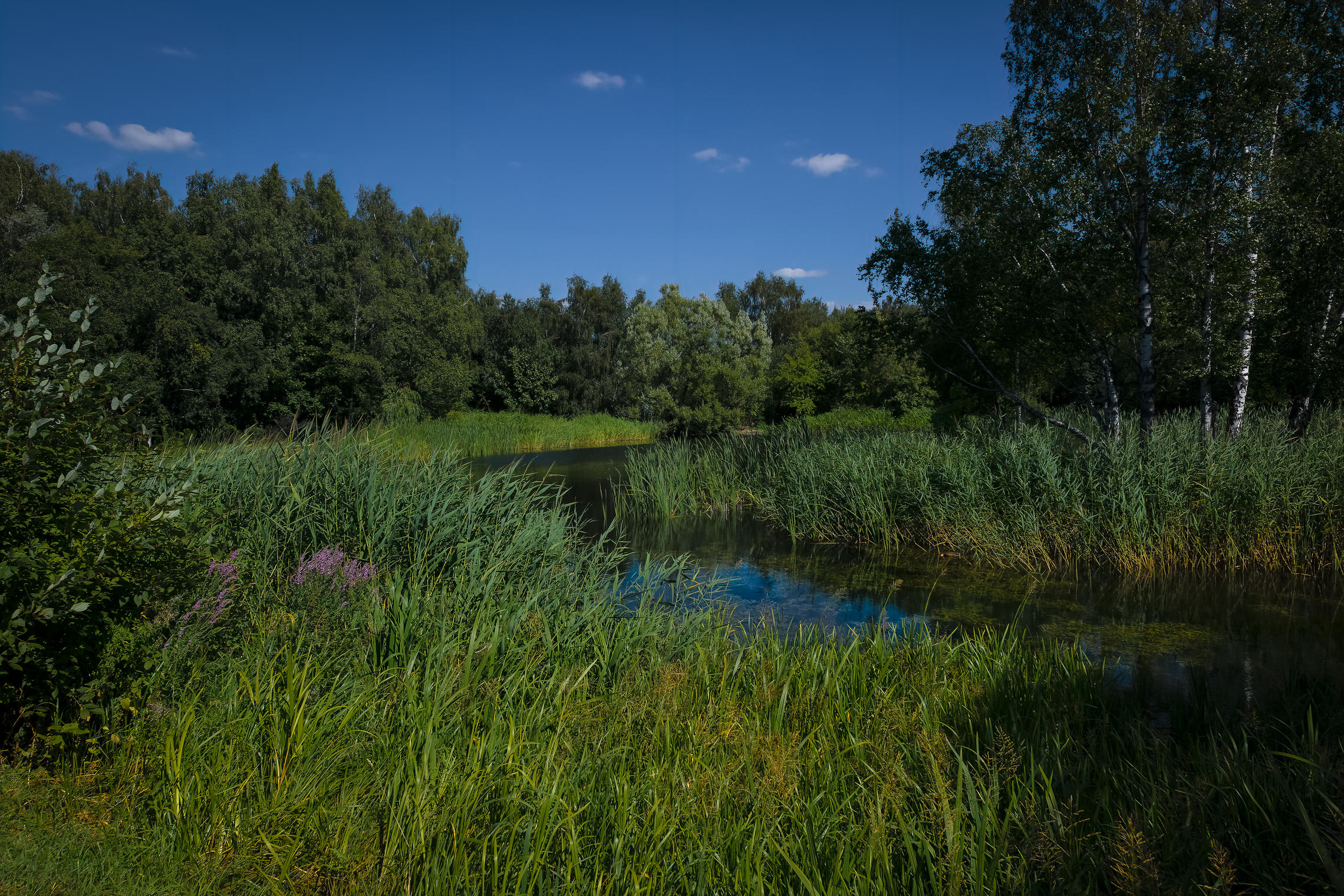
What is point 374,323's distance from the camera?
31.8 metres

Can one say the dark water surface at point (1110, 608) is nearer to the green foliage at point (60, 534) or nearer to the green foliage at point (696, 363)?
the green foliage at point (60, 534)

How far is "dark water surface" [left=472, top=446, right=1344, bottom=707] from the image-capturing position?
561cm

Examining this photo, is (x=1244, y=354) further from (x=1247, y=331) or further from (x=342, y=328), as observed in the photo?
(x=342, y=328)

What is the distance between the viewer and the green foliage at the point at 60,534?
236cm

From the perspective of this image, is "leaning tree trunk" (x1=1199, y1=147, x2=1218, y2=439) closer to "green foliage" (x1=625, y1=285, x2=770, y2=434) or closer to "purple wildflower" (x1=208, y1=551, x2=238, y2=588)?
"purple wildflower" (x1=208, y1=551, x2=238, y2=588)

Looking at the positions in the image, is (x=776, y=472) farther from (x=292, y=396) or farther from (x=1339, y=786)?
(x=292, y=396)

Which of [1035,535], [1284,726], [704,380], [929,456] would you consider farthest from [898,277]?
[704,380]

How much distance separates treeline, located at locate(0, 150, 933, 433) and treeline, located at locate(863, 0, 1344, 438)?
20104 millimetres

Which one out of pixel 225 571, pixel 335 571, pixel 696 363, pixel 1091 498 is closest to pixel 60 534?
pixel 225 571

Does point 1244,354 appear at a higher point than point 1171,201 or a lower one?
lower

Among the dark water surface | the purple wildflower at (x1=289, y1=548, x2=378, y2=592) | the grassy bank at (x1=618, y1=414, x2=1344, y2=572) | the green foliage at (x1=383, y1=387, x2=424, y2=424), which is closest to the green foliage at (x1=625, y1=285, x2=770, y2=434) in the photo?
the green foliage at (x1=383, y1=387, x2=424, y2=424)

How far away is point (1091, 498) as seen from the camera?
28.9 feet

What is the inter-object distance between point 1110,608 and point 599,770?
6.83m

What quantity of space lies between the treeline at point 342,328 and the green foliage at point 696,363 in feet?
0.35
